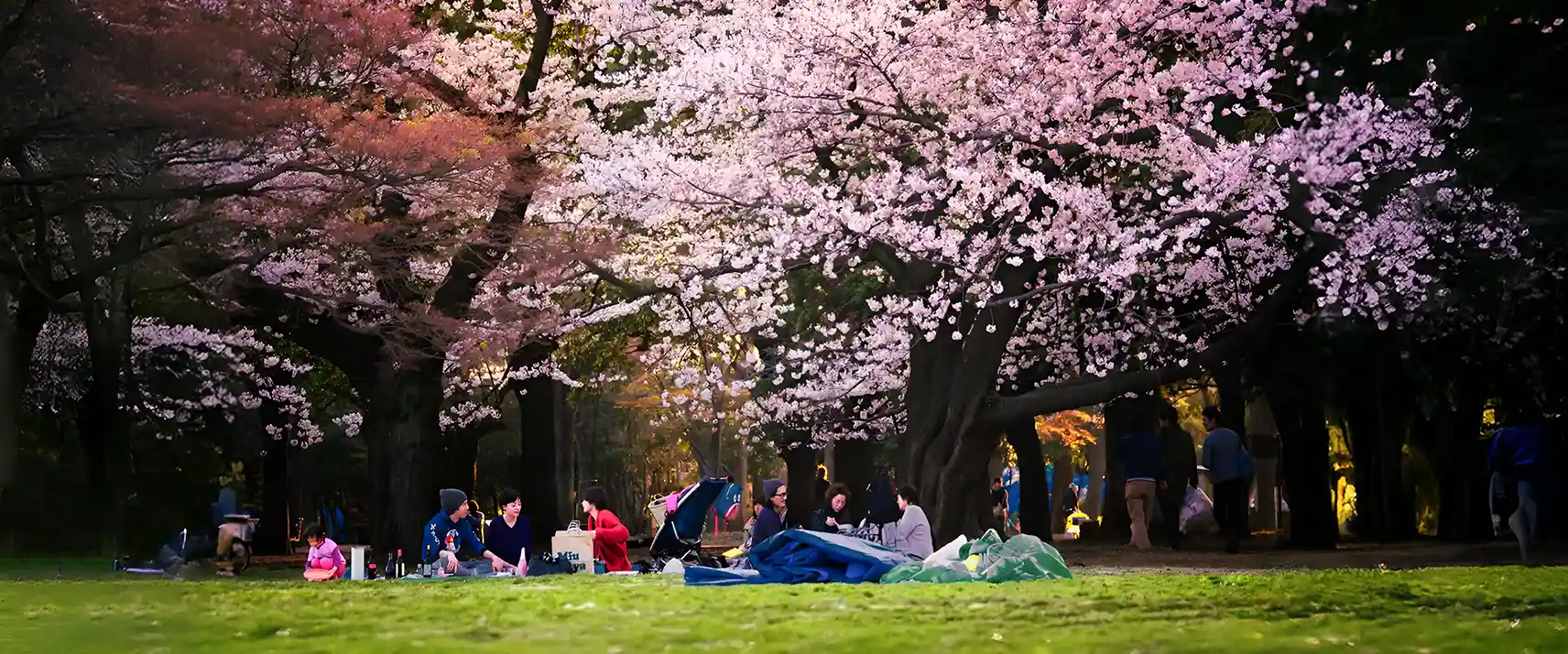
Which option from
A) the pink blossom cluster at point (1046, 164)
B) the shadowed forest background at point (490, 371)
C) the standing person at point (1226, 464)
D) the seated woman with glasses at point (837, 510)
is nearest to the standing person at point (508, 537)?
the seated woman with glasses at point (837, 510)

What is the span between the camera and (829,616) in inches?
473

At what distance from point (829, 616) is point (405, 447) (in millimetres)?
15685

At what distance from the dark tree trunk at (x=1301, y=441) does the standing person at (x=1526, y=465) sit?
780cm

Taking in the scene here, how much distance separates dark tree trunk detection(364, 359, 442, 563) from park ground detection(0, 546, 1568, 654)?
8666 millimetres

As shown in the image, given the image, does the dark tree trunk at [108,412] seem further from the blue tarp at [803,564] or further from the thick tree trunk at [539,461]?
the blue tarp at [803,564]

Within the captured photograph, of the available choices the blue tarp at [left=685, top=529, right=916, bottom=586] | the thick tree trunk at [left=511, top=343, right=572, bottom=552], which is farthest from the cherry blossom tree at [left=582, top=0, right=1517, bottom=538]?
the thick tree trunk at [left=511, top=343, right=572, bottom=552]

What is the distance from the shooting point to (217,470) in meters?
44.5

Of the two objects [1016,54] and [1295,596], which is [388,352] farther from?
[1295,596]

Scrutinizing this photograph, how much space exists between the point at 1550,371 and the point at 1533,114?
17.5 ft

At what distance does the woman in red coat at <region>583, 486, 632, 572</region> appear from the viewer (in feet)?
71.3

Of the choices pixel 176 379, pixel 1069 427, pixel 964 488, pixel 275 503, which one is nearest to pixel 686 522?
pixel 964 488

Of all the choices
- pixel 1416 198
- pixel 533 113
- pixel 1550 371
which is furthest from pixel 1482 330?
pixel 533 113

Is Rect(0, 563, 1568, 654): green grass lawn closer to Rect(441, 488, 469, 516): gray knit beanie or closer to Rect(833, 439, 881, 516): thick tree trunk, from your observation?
Rect(441, 488, 469, 516): gray knit beanie

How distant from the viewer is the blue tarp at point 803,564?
17641 millimetres
